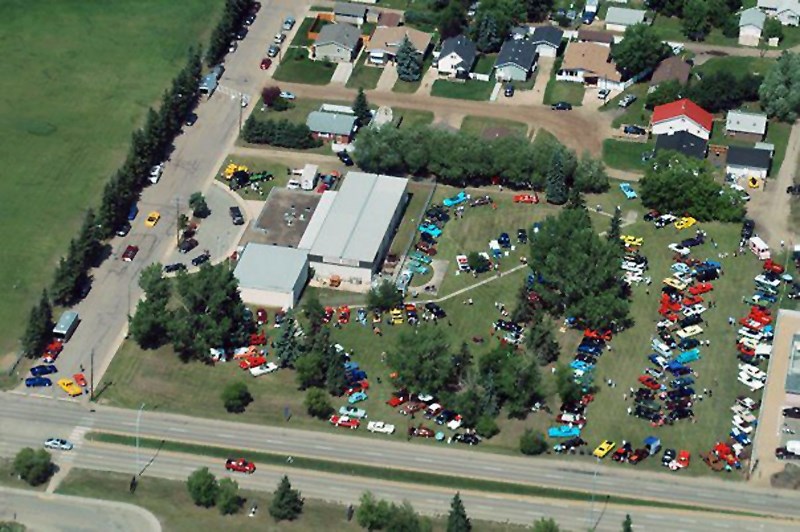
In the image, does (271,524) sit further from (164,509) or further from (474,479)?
(474,479)

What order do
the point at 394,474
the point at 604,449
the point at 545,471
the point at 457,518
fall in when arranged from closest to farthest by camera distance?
the point at 457,518, the point at 394,474, the point at 545,471, the point at 604,449

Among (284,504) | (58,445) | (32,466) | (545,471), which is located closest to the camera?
(284,504)

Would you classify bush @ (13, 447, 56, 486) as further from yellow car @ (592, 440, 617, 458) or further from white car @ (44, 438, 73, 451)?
yellow car @ (592, 440, 617, 458)

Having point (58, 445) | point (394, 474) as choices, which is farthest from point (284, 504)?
point (58, 445)

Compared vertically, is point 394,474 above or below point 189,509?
above

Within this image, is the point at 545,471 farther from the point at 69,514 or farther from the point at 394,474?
the point at 69,514

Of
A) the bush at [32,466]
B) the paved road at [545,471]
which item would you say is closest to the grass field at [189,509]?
the bush at [32,466]

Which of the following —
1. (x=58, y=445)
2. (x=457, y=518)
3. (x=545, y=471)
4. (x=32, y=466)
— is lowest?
(x=32, y=466)
